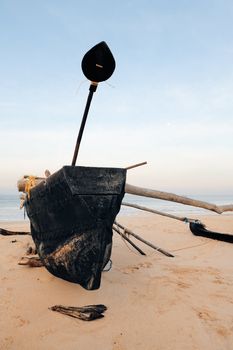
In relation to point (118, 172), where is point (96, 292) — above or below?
below

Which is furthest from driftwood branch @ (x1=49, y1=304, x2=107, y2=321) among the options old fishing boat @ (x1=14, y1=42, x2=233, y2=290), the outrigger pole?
the outrigger pole

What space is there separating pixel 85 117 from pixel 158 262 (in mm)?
3499

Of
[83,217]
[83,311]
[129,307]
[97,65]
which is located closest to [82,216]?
[83,217]

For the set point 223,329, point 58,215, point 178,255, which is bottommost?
point 178,255

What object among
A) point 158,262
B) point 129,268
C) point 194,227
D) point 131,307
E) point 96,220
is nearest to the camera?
point 96,220

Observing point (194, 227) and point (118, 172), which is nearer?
point (118, 172)

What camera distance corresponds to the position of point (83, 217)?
3.20 metres

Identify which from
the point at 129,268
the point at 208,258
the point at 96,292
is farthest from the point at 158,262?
the point at 96,292

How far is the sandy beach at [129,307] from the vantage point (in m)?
2.66

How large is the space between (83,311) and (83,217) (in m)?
1.05

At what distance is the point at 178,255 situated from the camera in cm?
650

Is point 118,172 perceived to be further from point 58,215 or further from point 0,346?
point 0,346

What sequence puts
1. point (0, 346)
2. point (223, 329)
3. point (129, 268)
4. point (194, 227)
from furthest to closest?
point (194, 227)
point (129, 268)
point (223, 329)
point (0, 346)

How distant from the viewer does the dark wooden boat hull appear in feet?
10.3
